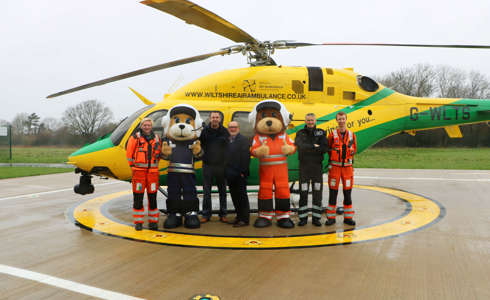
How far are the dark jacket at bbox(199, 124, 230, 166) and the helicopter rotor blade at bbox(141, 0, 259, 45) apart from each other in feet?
5.11

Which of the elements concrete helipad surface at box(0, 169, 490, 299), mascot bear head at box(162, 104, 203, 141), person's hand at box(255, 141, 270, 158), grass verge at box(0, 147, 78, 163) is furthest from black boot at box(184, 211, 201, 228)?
grass verge at box(0, 147, 78, 163)

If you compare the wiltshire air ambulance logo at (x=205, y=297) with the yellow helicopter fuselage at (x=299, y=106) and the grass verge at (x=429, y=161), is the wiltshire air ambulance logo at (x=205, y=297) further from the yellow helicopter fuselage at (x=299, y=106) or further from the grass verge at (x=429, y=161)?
the grass verge at (x=429, y=161)

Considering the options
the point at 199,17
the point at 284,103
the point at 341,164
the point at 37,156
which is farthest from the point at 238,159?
the point at 37,156

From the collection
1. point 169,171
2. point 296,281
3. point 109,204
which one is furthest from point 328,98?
point 109,204

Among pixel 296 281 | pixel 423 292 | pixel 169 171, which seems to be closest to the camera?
pixel 423 292

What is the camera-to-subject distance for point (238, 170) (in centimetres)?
499

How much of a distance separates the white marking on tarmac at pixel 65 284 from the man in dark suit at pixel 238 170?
2529 mm

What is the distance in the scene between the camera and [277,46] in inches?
231

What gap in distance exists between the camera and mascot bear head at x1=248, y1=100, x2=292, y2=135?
4961mm

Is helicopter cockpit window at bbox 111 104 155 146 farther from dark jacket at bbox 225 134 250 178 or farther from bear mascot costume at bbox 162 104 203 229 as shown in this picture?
dark jacket at bbox 225 134 250 178

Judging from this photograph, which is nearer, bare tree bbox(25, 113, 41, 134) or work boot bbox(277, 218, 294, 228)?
work boot bbox(277, 218, 294, 228)

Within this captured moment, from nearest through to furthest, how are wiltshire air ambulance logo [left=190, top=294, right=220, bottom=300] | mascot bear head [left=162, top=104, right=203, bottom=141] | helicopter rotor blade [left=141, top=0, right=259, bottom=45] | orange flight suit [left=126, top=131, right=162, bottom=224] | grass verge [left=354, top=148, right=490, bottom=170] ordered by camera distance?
wiltshire air ambulance logo [left=190, top=294, right=220, bottom=300] → helicopter rotor blade [left=141, top=0, right=259, bottom=45] → orange flight suit [left=126, top=131, right=162, bottom=224] → mascot bear head [left=162, top=104, right=203, bottom=141] → grass verge [left=354, top=148, right=490, bottom=170]

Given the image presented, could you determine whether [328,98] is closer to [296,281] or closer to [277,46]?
[277,46]

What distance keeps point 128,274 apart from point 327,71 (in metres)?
5.04
